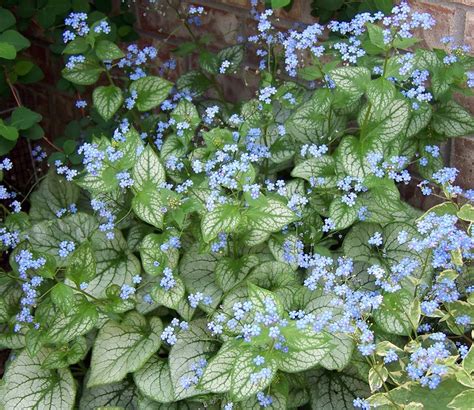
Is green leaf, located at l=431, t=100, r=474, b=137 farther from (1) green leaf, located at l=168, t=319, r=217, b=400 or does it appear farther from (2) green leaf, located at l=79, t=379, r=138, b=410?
(2) green leaf, located at l=79, t=379, r=138, b=410

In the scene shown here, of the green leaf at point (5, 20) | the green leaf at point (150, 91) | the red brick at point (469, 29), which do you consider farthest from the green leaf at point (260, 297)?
the green leaf at point (5, 20)

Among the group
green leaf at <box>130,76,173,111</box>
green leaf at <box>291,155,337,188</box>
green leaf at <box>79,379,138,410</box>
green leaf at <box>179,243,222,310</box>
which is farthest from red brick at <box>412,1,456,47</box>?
green leaf at <box>79,379,138,410</box>

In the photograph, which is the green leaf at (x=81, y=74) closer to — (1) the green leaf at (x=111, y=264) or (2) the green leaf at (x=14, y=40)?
(2) the green leaf at (x=14, y=40)

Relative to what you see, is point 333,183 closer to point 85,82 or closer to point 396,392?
point 396,392

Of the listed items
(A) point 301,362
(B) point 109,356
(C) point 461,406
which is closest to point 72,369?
(B) point 109,356

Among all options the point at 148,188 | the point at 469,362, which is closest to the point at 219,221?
the point at 148,188

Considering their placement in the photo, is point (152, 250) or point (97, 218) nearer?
point (152, 250)
